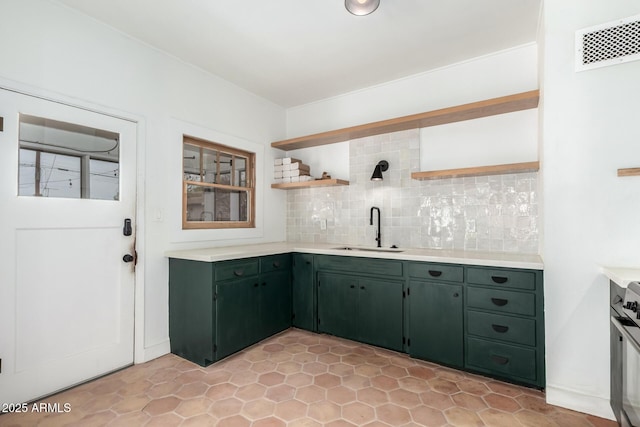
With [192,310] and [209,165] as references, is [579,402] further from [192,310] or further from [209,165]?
[209,165]

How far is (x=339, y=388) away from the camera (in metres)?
2.23

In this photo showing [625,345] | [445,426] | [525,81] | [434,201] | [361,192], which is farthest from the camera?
[361,192]

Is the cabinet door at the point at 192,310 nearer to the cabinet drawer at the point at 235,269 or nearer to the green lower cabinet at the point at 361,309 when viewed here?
the cabinet drawer at the point at 235,269

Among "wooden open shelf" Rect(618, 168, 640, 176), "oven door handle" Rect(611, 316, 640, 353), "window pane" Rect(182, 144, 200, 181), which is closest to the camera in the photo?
"oven door handle" Rect(611, 316, 640, 353)

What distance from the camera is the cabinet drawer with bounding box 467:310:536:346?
7.11 ft

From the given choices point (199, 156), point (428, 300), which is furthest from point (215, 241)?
point (428, 300)

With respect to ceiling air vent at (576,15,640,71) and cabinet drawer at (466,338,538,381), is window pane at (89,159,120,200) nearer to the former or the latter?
cabinet drawer at (466,338,538,381)

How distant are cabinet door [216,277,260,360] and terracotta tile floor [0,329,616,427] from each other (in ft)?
0.49

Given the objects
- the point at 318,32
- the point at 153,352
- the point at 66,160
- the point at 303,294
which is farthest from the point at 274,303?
the point at 318,32

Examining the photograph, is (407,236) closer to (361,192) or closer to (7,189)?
(361,192)

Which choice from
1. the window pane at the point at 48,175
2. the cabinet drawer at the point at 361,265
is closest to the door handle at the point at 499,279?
the cabinet drawer at the point at 361,265

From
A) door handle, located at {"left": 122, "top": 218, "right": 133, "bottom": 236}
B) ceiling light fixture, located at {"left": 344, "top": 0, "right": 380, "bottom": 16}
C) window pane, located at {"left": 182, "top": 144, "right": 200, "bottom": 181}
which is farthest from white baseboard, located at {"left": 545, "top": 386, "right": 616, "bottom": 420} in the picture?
window pane, located at {"left": 182, "top": 144, "right": 200, "bottom": 181}

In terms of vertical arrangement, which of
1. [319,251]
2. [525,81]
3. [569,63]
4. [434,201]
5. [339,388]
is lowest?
[339,388]

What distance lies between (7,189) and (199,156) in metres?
1.54
